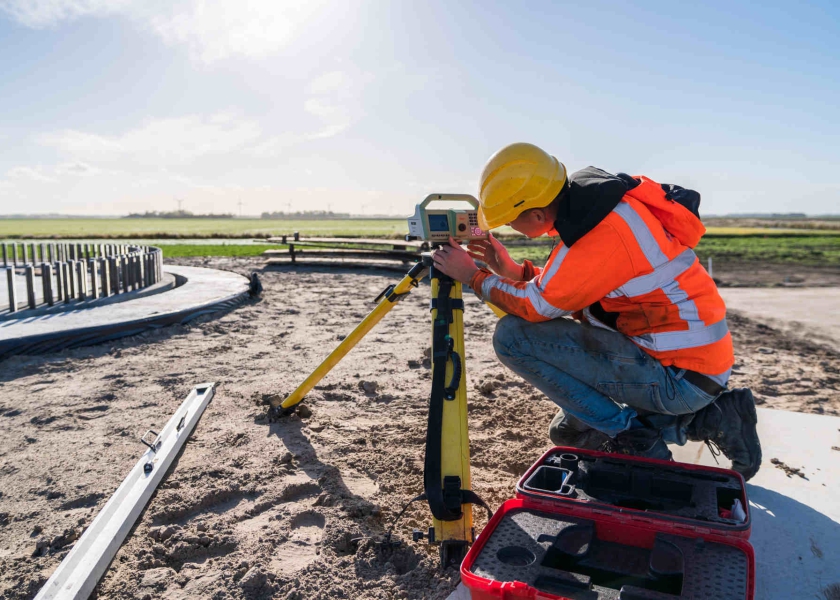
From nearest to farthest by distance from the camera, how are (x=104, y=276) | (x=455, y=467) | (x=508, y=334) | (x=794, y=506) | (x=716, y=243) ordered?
(x=455, y=467), (x=794, y=506), (x=508, y=334), (x=104, y=276), (x=716, y=243)

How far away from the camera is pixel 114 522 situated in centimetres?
253

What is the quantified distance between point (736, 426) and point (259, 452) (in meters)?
2.46

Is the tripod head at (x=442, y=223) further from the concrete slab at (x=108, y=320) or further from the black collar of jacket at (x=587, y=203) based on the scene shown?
the concrete slab at (x=108, y=320)

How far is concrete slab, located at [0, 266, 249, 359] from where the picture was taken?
5363 millimetres

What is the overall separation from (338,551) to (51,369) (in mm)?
3707

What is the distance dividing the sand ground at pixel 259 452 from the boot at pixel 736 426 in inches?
39.3

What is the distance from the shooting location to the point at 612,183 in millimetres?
2402

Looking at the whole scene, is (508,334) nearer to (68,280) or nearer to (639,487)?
(639,487)

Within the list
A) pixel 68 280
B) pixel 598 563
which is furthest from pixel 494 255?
pixel 68 280

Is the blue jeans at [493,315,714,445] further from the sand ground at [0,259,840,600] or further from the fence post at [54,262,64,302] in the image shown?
the fence post at [54,262,64,302]

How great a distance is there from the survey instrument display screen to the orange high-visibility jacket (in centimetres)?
27

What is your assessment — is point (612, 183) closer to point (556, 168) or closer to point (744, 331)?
point (556, 168)

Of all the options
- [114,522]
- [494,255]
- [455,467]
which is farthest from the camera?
[494,255]

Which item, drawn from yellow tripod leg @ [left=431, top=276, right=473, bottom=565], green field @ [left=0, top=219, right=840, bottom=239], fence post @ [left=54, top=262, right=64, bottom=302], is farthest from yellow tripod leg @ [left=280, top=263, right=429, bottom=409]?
green field @ [left=0, top=219, right=840, bottom=239]
